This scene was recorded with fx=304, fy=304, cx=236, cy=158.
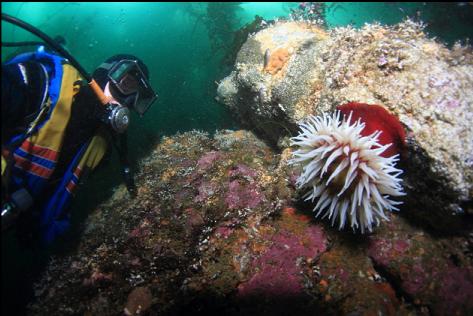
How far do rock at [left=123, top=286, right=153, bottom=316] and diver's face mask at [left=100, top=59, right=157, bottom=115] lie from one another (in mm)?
2772

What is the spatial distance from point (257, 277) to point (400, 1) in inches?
640

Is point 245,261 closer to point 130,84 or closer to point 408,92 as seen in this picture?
point 408,92

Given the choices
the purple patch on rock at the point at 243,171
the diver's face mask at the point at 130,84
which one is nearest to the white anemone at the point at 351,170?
the purple patch on rock at the point at 243,171

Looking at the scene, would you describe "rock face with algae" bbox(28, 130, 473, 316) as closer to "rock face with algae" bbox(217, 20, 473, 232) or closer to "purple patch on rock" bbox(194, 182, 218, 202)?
"purple patch on rock" bbox(194, 182, 218, 202)

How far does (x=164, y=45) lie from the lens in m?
14.3

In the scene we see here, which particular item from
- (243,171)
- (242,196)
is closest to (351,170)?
(242,196)

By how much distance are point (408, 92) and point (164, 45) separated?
43.2 ft

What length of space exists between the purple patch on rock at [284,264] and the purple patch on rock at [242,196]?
48 cm

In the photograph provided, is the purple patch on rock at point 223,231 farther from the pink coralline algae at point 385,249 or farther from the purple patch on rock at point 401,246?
the purple patch on rock at point 401,246

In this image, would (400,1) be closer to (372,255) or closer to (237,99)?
(237,99)

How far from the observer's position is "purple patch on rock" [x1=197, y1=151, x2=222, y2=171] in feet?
13.2

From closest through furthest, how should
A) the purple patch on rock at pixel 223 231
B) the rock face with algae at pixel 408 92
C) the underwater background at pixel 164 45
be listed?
the rock face with algae at pixel 408 92
the purple patch on rock at pixel 223 231
the underwater background at pixel 164 45

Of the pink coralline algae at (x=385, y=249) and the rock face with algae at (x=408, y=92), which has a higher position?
the rock face with algae at (x=408, y=92)

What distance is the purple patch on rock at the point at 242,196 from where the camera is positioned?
3443mm
